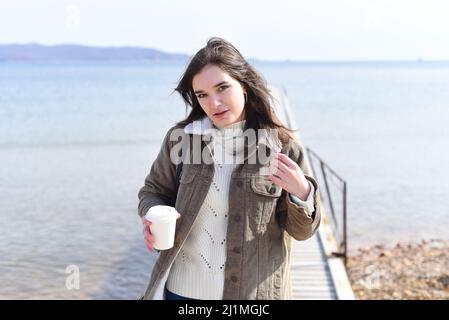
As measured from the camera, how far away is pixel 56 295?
25.5ft

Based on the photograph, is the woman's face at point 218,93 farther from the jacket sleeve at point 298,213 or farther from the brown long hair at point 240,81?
the jacket sleeve at point 298,213

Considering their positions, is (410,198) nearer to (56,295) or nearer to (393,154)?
(393,154)

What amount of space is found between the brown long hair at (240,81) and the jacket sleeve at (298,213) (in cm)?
8

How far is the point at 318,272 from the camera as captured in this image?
6668 millimetres

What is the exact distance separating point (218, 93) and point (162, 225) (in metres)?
0.54

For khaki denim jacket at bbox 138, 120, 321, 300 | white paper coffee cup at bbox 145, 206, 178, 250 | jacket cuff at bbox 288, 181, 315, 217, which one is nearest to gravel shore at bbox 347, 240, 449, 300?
khaki denim jacket at bbox 138, 120, 321, 300

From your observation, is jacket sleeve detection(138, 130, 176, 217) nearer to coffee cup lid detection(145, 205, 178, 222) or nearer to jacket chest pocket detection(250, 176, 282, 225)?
coffee cup lid detection(145, 205, 178, 222)

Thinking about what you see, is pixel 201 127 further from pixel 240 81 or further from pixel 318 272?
pixel 318 272

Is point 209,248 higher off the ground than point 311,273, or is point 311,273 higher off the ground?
point 209,248

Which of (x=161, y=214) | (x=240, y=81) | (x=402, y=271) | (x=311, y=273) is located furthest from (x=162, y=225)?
(x=402, y=271)

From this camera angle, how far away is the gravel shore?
7.48 metres

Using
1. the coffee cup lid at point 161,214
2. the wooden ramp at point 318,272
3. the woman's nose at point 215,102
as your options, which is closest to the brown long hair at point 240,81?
the woman's nose at point 215,102
